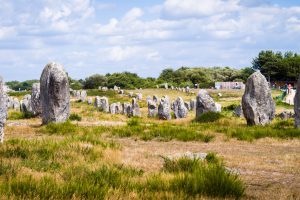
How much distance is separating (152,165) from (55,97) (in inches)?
490

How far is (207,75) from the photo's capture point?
361 ft

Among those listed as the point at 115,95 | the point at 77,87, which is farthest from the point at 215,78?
the point at 115,95

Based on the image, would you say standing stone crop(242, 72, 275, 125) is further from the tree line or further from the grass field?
the tree line

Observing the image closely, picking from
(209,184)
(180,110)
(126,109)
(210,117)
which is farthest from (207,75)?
(209,184)

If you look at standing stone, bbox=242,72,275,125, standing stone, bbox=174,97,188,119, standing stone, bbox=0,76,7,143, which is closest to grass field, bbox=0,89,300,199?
standing stone, bbox=0,76,7,143

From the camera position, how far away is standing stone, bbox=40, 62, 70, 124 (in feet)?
73.6

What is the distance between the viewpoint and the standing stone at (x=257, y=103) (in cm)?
2244

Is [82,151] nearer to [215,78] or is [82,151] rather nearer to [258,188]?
[258,188]

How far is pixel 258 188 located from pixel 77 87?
8711 centimetres

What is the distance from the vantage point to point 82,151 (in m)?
11.5

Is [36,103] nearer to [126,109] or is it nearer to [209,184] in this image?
[126,109]

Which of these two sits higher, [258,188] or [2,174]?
[2,174]

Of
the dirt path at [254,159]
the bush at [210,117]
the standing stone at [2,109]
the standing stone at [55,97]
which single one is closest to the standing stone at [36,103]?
the standing stone at [55,97]

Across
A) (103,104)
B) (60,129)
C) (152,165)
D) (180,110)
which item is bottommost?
(152,165)
